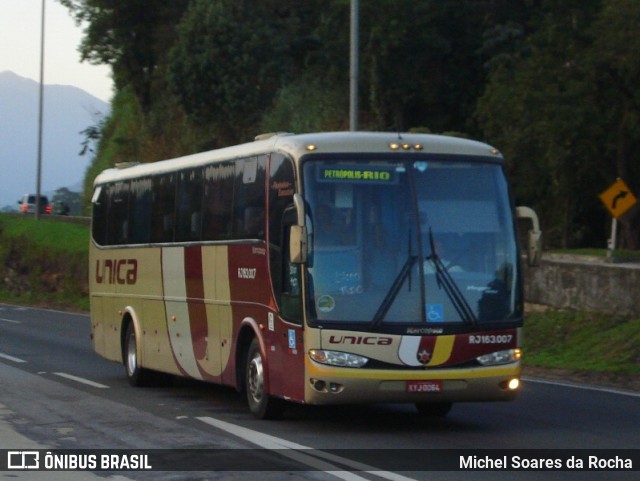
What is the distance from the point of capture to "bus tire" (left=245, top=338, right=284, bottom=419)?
1407cm

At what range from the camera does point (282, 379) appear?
1353cm

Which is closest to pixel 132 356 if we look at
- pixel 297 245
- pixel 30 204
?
pixel 297 245

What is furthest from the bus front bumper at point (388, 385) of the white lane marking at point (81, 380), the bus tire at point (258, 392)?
the white lane marking at point (81, 380)

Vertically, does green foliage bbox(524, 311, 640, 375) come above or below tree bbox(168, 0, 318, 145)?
below

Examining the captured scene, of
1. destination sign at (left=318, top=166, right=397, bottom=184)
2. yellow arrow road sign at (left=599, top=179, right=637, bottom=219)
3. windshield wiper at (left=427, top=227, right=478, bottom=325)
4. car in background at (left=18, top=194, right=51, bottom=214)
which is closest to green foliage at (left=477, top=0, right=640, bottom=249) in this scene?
yellow arrow road sign at (left=599, top=179, right=637, bottom=219)

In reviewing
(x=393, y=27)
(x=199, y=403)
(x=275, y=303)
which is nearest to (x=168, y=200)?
(x=199, y=403)

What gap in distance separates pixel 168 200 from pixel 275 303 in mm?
4652

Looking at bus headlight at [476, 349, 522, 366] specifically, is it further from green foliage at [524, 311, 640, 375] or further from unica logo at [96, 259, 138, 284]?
green foliage at [524, 311, 640, 375]

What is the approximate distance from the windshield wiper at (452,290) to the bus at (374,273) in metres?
0.01

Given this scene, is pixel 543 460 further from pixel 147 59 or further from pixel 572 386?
pixel 147 59

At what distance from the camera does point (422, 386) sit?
42.0 feet

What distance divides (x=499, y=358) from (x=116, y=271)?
8657 mm

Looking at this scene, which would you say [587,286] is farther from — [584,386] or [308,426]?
[308,426]

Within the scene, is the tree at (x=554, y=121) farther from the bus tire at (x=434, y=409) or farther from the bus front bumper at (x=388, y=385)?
the bus front bumper at (x=388, y=385)
